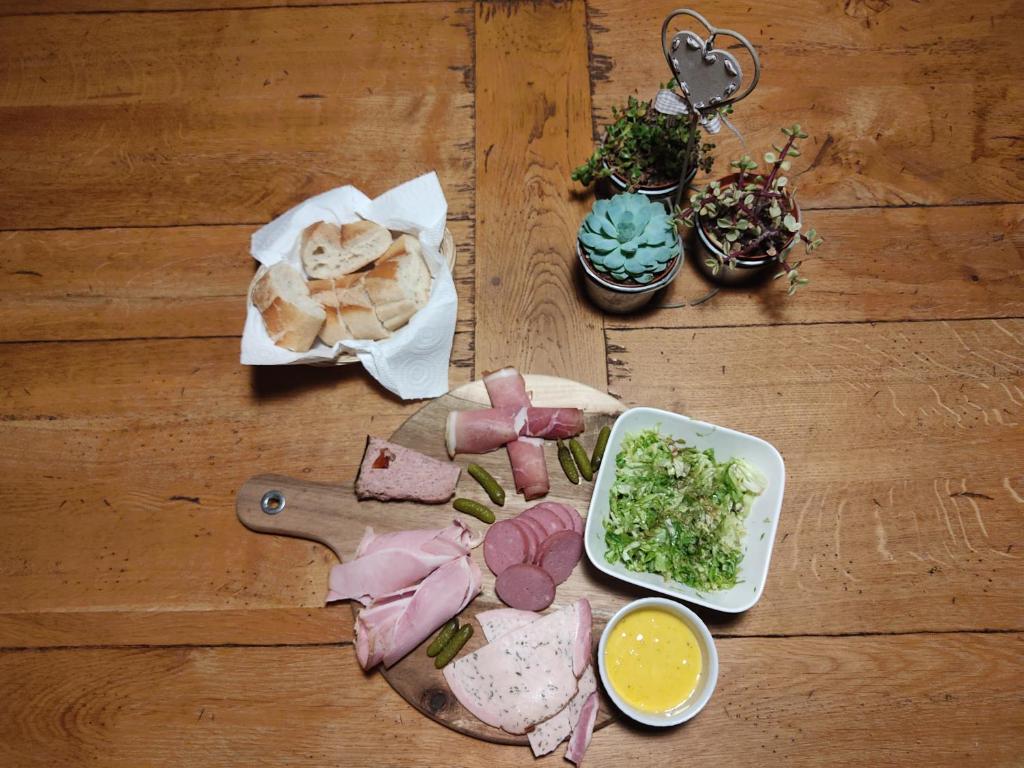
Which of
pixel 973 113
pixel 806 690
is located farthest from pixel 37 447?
pixel 973 113

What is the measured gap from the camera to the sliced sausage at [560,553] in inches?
57.7

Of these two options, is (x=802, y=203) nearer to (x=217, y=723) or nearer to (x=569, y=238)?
(x=569, y=238)

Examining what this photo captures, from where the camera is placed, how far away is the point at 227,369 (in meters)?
1.73

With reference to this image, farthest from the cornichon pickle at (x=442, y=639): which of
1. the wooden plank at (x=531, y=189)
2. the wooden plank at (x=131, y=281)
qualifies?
the wooden plank at (x=131, y=281)

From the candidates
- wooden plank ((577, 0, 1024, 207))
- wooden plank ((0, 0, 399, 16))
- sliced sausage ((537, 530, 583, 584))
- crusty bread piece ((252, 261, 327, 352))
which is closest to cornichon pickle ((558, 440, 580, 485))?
sliced sausage ((537, 530, 583, 584))

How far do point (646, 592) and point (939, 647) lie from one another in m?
0.66

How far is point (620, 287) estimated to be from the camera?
156 cm

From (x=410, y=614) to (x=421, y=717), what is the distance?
231 mm

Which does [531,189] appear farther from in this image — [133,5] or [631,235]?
[133,5]

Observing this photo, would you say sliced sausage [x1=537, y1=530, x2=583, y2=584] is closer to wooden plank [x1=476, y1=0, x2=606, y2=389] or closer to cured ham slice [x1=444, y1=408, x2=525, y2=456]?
cured ham slice [x1=444, y1=408, x2=525, y2=456]

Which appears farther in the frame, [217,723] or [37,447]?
[37,447]

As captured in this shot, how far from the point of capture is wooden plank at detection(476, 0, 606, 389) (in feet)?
5.65

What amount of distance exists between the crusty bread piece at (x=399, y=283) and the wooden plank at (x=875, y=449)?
48 centimetres

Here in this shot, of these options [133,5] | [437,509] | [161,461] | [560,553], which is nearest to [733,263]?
[560,553]
